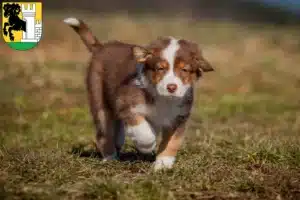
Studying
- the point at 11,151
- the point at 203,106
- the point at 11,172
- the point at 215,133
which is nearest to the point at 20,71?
the point at 203,106

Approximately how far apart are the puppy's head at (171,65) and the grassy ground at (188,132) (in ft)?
2.49

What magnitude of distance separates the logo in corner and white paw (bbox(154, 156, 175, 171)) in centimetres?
389

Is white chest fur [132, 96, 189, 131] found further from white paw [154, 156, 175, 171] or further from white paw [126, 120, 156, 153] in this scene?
white paw [154, 156, 175, 171]

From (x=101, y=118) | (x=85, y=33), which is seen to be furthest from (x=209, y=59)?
(x=101, y=118)

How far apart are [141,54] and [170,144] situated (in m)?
0.95

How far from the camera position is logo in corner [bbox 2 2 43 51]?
9320mm

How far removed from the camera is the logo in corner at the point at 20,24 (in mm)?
9320

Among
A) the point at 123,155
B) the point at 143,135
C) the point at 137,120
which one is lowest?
the point at 123,155

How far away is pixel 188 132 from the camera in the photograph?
9492 mm

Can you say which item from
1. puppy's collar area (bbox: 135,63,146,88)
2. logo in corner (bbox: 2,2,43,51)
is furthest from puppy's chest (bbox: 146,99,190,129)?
logo in corner (bbox: 2,2,43,51)

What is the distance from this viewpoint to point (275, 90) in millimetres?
14984

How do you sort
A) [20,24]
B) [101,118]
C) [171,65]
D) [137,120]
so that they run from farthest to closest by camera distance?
1. [20,24]
2. [101,118]
3. [137,120]
4. [171,65]

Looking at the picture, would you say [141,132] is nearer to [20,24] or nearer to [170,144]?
[170,144]

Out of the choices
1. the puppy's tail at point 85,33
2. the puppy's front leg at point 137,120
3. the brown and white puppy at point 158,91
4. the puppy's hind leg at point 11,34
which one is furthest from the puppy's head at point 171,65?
the puppy's hind leg at point 11,34
